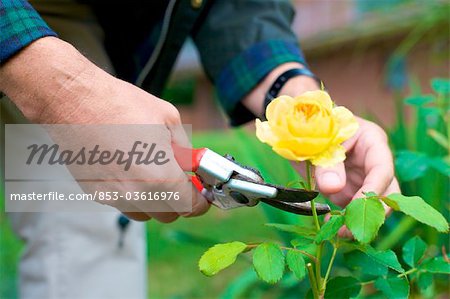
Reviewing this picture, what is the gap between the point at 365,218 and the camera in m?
0.73

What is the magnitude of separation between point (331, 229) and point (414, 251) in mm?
241

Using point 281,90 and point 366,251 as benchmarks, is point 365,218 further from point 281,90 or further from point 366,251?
point 281,90

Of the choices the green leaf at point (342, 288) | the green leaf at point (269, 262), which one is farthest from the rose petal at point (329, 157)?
the green leaf at point (342, 288)

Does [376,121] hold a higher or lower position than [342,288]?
lower

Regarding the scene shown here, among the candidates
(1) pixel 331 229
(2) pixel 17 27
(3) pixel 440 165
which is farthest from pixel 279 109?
(3) pixel 440 165

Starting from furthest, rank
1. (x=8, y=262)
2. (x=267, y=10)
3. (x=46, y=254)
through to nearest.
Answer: (x=8, y=262), (x=46, y=254), (x=267, y=10)

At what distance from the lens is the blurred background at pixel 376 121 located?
1.60 meters

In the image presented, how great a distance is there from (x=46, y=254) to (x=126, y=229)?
0.20m

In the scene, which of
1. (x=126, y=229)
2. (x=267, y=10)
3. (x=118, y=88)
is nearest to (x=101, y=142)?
(x=118, y=88)

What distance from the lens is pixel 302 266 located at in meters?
0.76

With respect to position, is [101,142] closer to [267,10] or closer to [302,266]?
[302,266]

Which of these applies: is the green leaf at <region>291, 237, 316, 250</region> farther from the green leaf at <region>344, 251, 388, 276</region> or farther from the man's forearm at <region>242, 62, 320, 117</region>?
the man's forearm at <region>242, 62, 320, 117</region>

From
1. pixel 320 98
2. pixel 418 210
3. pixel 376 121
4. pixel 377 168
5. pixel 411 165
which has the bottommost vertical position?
pixel 376 121

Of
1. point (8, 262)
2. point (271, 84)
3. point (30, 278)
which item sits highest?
point (271, 84)
